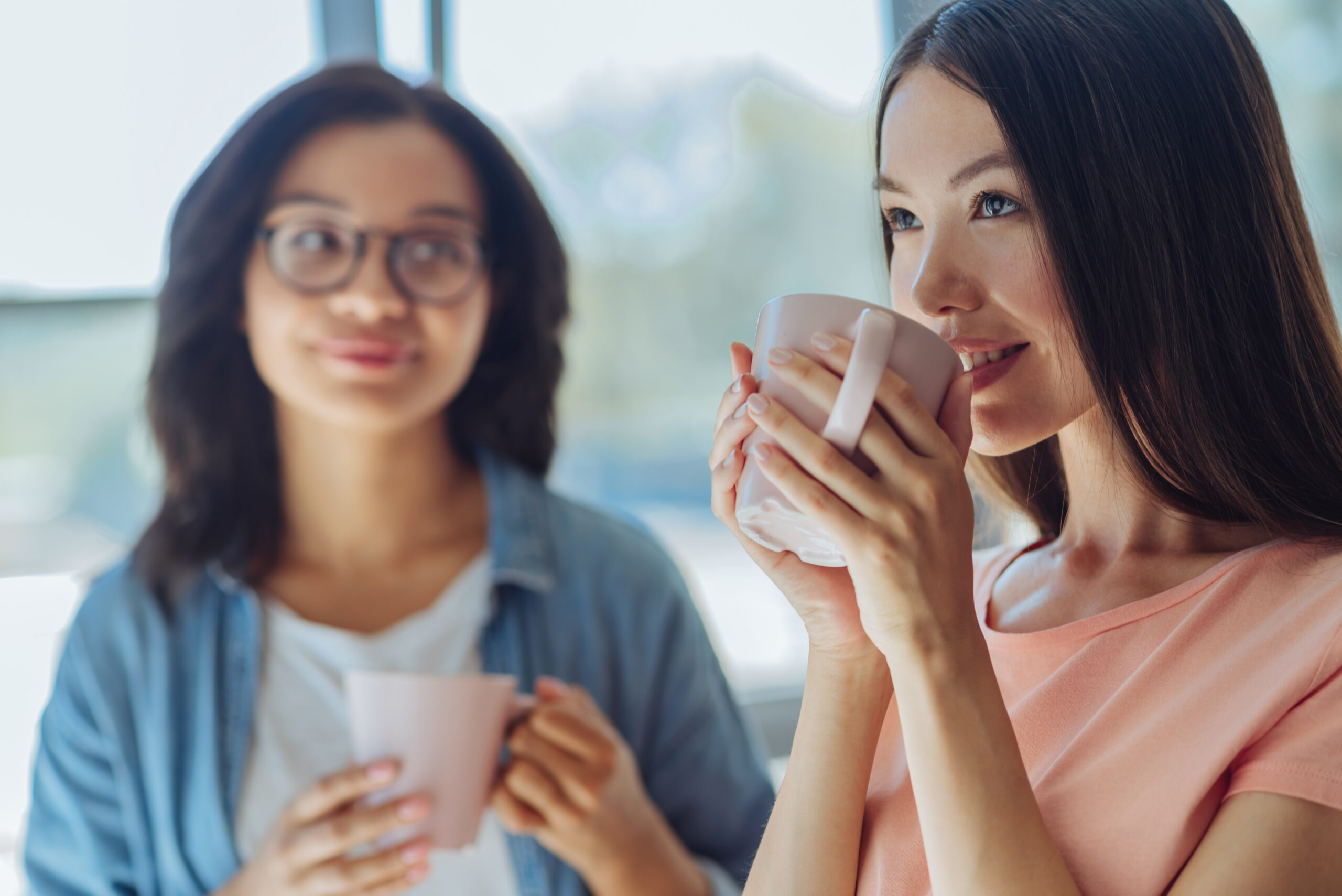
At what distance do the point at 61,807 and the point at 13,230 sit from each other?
2.88ft

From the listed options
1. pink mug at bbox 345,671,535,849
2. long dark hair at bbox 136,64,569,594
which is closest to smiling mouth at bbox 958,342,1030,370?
pink mug at bbox 345,671,535,849

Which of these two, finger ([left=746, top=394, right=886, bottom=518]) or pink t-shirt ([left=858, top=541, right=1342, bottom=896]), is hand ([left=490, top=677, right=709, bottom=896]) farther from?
finger ([left=746, top=394, right=886, bottom=518])

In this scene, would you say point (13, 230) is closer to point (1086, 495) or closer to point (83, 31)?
point (83, 31)

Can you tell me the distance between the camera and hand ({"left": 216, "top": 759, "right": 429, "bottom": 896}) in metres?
1.04

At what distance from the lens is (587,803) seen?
1169mm

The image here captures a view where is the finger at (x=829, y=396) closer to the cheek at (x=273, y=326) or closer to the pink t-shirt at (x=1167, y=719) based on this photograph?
the pink t-shirt at (x=1167, y=719)

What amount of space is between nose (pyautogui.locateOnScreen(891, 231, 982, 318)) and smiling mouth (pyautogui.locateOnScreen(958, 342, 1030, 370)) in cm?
4

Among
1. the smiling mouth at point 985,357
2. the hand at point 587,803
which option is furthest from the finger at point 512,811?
the smiling mouth at point 985,357

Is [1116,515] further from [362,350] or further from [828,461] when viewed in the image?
[362,350]

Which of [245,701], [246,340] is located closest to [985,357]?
[245,701]

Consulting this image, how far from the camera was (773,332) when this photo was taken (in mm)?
649

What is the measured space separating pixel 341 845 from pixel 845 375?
2.61ft

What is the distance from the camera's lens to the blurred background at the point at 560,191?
1.60 m

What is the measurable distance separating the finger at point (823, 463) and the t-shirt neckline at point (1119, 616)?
145 millimetres
